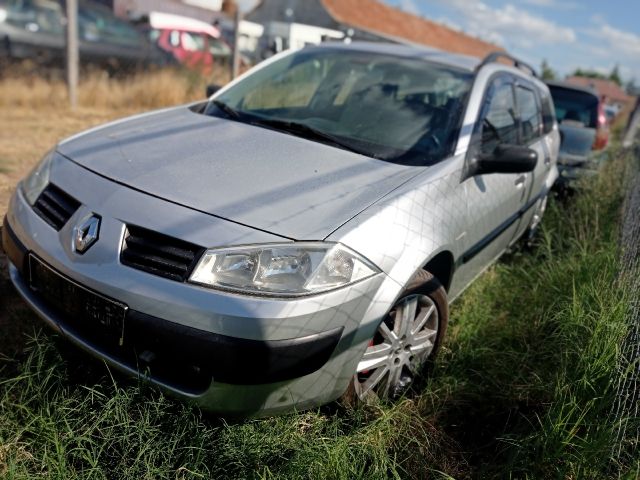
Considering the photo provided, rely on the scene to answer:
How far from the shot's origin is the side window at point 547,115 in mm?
4480

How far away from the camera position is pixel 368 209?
207 centimetres

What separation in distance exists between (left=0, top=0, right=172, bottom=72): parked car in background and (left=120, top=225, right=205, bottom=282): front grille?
849 centimetres

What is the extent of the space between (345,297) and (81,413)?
3.46 ft

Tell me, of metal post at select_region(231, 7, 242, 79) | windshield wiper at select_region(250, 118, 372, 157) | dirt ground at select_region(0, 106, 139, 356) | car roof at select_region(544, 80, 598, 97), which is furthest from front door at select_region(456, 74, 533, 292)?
metal post at select_region(231, 7, 242, 79)

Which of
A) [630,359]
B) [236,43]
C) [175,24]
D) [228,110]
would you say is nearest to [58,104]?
[236,43]

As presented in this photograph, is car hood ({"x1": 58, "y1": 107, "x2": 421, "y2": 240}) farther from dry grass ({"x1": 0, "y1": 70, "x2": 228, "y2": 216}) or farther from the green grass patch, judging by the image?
dry grass ({"x1": 0, "y1": 70, "x2": 228, "y2": 216})

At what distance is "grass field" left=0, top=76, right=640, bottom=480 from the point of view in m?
1.89

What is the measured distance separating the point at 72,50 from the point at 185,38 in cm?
517

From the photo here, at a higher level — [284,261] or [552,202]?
[284,261]

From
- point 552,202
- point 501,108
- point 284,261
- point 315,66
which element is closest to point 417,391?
point 284,261

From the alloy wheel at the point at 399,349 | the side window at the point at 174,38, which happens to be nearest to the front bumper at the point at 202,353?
the alloy wheel at the point at 399,349

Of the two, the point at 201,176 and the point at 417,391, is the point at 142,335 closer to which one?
the point at 201,176

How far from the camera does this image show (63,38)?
32.9ft

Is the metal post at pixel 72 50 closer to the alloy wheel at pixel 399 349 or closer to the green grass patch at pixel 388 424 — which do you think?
the green grass patch at pixel 388 424
